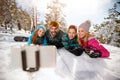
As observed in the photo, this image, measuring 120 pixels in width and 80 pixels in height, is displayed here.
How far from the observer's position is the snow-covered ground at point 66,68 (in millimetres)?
1132

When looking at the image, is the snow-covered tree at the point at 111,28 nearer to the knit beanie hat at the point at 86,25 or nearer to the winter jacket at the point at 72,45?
the knit beanie hat at the point at 86,25

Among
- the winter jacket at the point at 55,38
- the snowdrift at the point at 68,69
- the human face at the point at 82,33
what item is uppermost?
the human face at the point at 82,33

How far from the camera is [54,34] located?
1.26 metres

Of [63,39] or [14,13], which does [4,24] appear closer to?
[14,13]

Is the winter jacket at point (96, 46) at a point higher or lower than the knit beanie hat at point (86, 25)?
lower

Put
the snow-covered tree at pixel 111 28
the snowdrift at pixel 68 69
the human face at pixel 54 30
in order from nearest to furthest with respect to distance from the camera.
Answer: the snowdrift at pixel 68 69 → the human face at pixel 54 30 → the snow-covered tree at pixel 111 28

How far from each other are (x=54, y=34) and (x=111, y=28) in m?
0.53

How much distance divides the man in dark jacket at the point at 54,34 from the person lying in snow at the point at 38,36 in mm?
40

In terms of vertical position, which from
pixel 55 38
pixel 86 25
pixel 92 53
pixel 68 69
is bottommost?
pixel 68 69

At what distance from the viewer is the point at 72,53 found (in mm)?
1271

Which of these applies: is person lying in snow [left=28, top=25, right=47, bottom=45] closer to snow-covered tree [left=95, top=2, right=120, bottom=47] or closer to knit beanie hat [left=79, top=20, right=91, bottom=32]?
knit beanie hat [left=79, top=20, right=91, bottom=32]

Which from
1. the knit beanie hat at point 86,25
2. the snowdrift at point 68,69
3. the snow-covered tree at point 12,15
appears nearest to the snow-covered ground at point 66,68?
the snowdrift at point 68,69

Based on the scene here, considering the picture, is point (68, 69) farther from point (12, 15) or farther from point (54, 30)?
point (12, 15)

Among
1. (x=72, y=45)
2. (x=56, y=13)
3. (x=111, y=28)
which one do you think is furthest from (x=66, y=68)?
(x=111, y=28)
